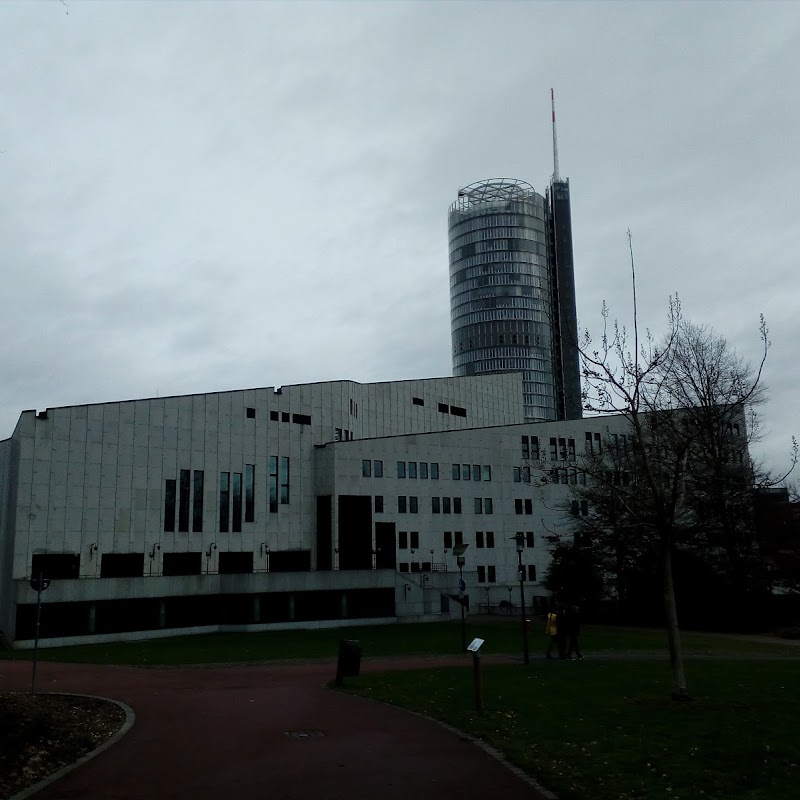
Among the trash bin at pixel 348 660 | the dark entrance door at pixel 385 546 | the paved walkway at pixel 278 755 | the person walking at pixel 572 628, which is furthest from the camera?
the dark entrance door at pixel 385 546

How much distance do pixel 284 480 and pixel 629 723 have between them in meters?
46.1

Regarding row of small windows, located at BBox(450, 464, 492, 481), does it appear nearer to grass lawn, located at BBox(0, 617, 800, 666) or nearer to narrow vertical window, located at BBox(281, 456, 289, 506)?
narrow vertical window, located at BBox(281, 456, 289, 506)

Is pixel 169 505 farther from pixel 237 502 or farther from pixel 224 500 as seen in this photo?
pixel 237 502

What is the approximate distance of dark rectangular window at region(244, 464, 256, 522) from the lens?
5772 centimetres

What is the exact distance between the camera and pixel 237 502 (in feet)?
188

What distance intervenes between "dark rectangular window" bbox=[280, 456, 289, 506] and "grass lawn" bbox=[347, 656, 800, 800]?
34751 mm

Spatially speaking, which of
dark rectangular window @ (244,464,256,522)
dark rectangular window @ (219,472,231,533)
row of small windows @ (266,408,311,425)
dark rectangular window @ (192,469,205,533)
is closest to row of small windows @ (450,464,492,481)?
row of small windows @ (266,408,311,425)

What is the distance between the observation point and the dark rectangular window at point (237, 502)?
5694 centimetres

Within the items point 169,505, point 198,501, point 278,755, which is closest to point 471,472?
point 198,501

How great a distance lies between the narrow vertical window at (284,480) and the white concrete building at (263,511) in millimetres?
191

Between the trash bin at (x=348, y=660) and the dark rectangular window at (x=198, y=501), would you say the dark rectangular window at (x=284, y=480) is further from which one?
the trash bin at (x=348, y=660)

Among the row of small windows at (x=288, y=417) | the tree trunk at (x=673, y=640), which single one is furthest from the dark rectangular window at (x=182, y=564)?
the tree trunk at (x=673, y=640)

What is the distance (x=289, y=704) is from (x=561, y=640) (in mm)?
13349

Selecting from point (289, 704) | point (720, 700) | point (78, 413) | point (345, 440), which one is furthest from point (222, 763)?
point (345, 440)
